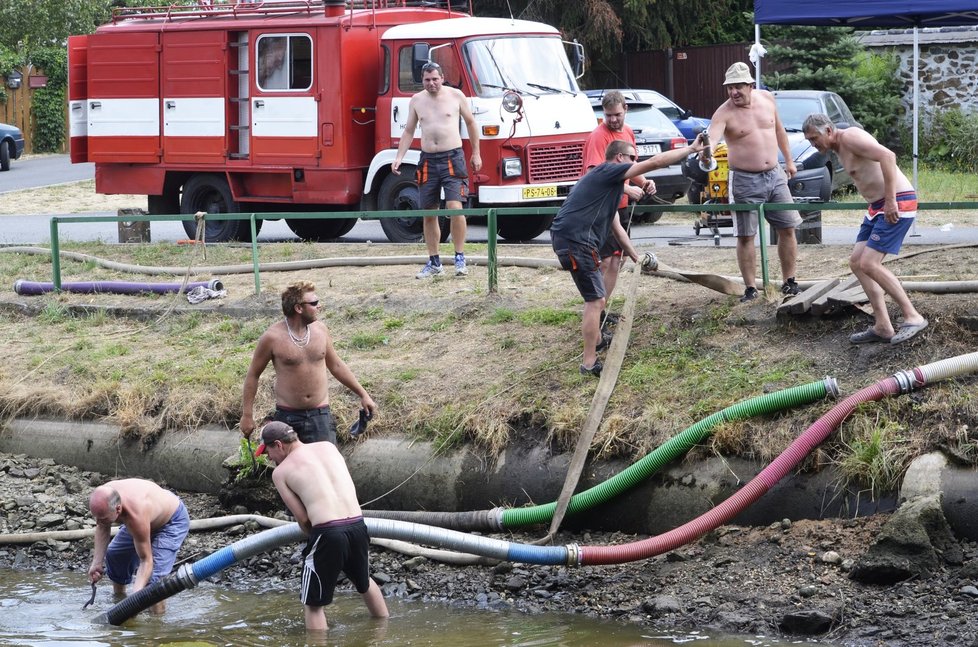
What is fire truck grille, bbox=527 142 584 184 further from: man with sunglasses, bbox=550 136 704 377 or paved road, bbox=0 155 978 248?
man with sunglasses, bbox=550 136 704 377

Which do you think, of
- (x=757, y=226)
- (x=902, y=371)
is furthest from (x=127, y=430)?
(x=902, y=371)

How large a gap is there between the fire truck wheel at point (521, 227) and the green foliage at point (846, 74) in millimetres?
10366

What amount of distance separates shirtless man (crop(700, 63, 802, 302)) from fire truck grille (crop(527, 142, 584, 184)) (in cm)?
533

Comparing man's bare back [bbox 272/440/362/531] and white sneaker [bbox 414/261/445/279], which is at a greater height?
white sneaker [bbox 414/261/445/279]

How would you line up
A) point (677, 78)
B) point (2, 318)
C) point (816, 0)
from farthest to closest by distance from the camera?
point (677, 78)
point (2, 318)
point (816, 0)

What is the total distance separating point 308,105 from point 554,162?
313 cm

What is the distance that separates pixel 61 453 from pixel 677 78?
2173 centimetres

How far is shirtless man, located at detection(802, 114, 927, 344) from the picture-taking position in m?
8.24

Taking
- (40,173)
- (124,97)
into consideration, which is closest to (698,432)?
(124,97)

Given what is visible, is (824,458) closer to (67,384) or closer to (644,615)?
(644,615)

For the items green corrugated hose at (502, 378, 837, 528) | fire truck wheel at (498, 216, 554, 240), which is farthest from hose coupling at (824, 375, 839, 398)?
fire truck wheel at (498, 216, 554, 240)

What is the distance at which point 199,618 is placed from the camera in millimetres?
8062

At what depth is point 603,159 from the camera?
30.7ft

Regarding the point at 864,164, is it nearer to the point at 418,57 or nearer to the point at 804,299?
the point at 804,299
